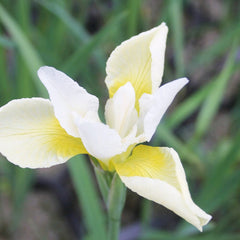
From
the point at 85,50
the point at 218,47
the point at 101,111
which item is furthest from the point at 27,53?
the point at 218,47

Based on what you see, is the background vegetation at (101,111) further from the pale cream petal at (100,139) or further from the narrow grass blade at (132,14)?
the pale cream petal at (100,139)

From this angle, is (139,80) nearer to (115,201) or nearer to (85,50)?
(115,201)

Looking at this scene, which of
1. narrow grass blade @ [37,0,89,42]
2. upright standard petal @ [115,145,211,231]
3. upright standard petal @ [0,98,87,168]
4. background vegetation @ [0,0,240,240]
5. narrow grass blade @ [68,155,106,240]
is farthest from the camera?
narrow grass blade @ [37,0,89,42]

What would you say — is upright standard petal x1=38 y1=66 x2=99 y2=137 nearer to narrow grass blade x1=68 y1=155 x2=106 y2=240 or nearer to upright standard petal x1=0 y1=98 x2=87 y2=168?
upright standard petal x1=0 y1=98 x2=87 y2=168

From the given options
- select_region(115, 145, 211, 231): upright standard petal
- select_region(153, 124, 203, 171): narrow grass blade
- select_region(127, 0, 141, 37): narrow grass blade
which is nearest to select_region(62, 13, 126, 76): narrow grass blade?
select_region(127, 0, 141, 37): narrow grass blade

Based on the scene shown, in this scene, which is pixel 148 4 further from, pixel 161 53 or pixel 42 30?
pixel 161 53

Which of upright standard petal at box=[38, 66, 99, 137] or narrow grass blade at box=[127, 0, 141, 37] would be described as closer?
upright standard petal at box=[38, 66, 99, 137]
